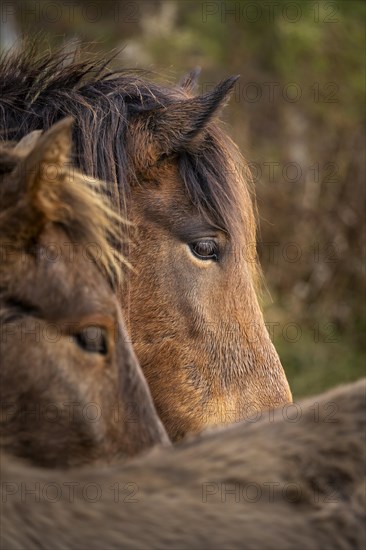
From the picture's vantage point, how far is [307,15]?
11.1m

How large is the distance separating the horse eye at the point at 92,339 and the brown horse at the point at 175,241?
2.94 ft

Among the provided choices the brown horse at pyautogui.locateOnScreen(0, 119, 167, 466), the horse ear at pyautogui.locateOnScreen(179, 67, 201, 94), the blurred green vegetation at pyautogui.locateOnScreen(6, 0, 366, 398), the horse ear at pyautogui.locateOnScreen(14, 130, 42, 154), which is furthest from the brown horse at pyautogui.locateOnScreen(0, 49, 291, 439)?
the blurred green vegetation at pyautogui.locateOnScreen(6, 0, 366, 398)

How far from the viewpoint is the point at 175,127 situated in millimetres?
3723

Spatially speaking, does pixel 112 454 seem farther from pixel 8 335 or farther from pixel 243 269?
pixel 243 269

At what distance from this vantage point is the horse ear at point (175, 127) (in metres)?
3.71

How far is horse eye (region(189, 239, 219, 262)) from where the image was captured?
12.2 ft

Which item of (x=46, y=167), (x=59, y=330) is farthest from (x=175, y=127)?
(x=59, y=330)

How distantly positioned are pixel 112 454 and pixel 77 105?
66.1 inches

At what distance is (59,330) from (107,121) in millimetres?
1381

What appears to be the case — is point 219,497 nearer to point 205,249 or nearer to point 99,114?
point 205,249

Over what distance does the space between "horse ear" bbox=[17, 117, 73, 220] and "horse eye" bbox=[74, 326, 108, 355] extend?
37 cm

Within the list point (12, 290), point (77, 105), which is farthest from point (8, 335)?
point (77, 105)

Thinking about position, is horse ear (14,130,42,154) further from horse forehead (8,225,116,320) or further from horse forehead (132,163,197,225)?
horse forehead (132,163,197,225)

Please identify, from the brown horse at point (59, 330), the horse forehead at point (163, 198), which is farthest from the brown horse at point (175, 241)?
the brown horse at point (59, 330)
